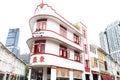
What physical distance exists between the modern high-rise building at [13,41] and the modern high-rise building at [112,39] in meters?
111

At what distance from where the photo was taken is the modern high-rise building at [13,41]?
18443 cm

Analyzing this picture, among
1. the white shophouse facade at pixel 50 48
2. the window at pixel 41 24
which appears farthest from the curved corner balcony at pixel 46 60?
the window at pixel 41 24

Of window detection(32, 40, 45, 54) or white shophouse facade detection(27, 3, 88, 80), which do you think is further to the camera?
window detection(32, 40, 45, 54)

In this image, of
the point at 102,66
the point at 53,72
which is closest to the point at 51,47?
the point at 53,72

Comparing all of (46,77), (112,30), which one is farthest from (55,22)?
(112,30)

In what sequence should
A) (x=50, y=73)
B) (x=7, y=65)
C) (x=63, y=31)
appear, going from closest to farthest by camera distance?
(x=50, y=73) → (x=63, y=31) → (x=7, y=65)

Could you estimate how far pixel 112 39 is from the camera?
118938 mm

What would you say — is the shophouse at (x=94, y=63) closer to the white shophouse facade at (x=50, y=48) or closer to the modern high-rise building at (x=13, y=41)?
the white shophouse facade at (x=50, y=48)

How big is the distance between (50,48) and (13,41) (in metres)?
180

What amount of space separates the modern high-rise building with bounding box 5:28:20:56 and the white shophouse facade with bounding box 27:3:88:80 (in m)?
170

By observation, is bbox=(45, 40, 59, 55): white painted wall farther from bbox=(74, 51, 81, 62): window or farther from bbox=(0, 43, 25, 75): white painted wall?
bbox=(0, 43, 25, 75): white painted wall

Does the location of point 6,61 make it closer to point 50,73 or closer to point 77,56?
point 50,73

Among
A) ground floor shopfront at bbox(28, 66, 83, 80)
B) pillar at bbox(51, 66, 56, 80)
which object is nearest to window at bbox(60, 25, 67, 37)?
ground floor shopfront at bbox(28, 66, 83, 80)

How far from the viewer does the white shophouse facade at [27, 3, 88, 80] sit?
17.5 metres
